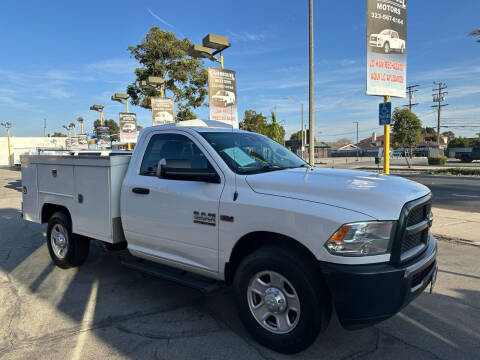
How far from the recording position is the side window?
3.86 metres

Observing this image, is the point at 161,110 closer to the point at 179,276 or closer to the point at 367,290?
the point at 179,276

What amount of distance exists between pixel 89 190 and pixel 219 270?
2234mm

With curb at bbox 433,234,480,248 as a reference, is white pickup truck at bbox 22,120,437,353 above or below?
above

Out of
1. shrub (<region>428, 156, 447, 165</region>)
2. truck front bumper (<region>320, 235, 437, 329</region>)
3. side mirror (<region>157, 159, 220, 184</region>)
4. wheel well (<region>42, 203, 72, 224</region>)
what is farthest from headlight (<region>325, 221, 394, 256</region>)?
shrub (<region>428, 156, 447, 165</region>)

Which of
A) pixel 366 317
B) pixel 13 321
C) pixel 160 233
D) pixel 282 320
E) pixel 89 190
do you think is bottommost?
pixel 13 321

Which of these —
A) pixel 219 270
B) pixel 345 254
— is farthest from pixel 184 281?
pixel 345 254

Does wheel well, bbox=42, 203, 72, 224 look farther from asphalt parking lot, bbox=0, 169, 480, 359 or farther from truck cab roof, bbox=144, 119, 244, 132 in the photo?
truck cab roof, bbox=144, 119, 244, 132

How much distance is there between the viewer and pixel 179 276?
3.82m

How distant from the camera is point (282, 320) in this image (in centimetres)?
307

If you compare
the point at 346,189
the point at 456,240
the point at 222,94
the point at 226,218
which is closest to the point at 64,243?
the point at 226,218

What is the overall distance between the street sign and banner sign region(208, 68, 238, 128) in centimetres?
453

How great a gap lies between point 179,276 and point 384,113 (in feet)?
20.0

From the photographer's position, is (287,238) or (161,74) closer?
(287,238)

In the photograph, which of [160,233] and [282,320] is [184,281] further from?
[282,320]
